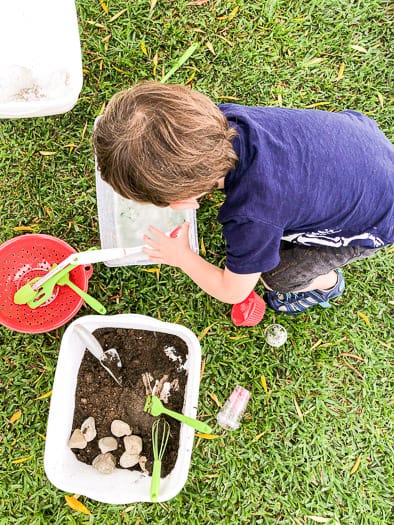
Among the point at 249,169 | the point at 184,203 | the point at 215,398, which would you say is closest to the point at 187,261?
the point at 184,203

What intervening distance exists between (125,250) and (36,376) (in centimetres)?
66

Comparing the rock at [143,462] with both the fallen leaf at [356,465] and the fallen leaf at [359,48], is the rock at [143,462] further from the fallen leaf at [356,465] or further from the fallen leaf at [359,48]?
the fallen leaf at [359,48]

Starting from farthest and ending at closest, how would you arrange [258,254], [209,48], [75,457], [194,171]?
1. [209,48]
2. [75,457]
3. [258,254]
4. [194,171]

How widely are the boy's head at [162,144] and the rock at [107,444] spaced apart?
0.87m

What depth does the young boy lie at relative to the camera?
1.01 metres

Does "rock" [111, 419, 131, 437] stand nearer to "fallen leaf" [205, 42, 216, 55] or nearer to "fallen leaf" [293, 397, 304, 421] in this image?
"fallen leaf" [293, 397, 304, 421]

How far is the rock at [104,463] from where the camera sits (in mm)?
1492

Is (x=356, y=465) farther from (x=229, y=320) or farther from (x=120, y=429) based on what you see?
(x=120, y=429)

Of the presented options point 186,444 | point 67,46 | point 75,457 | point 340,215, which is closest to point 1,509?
point 75,457

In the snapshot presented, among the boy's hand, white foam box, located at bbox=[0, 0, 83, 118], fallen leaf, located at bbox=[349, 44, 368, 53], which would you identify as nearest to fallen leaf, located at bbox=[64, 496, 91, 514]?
the boy's hand

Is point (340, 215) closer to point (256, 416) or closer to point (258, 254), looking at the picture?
point (258, 254)

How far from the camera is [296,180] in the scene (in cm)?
111

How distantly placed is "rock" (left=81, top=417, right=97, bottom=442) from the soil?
0.02 metres

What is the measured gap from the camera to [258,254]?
1.15m
